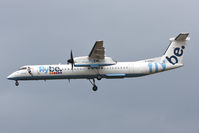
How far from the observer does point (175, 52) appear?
4631 cm

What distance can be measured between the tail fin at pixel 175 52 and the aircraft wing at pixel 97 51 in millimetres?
7009

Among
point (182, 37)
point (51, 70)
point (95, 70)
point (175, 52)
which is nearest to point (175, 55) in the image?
point (175, 52)

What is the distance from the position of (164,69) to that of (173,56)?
179 cm

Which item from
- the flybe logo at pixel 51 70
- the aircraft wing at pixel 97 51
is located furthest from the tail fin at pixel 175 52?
the flybe logo at pixel 51 70

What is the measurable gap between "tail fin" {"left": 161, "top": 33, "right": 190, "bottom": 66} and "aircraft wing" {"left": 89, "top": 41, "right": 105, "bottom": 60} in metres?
7.01

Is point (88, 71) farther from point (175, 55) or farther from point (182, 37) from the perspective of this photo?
point (182, 37)

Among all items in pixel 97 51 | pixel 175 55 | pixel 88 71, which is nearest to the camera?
pixel 97 51

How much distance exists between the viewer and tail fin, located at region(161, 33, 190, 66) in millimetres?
46062

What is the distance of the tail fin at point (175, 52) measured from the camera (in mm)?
46062

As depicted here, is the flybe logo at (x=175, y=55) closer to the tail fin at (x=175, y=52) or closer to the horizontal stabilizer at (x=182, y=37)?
the tail fin at (x=175, y=52)

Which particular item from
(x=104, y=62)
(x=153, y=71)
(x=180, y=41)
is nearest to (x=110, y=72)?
(x=104, y=62)

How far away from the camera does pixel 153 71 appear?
45.4m

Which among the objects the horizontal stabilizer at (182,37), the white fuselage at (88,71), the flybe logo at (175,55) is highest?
the horizontal stabilizer at (182,37)

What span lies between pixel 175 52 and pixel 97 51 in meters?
8.96
